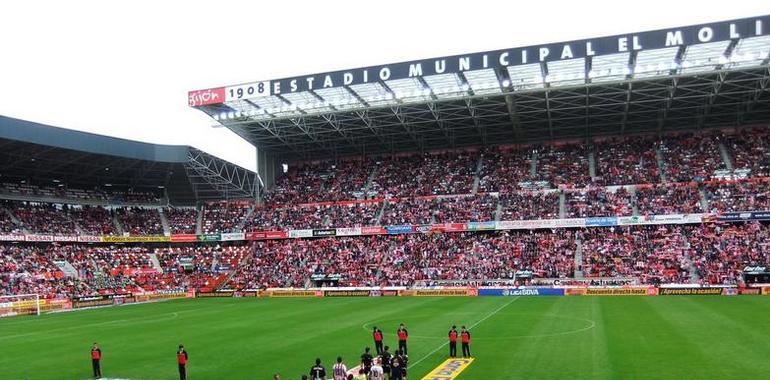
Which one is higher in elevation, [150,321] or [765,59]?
[765,59]

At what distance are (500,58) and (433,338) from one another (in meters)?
28.8

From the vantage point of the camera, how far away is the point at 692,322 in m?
29.8

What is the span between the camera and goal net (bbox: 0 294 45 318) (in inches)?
1853

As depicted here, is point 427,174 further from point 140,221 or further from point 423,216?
point 140,221

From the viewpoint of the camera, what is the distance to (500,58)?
4922 cm

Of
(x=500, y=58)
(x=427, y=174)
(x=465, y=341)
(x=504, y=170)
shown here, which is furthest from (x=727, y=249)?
(x=465, y=341)

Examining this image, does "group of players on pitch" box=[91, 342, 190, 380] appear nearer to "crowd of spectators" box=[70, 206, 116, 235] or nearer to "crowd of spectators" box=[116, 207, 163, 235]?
"crowd of spectators" box=[70, 206, 116, 235]

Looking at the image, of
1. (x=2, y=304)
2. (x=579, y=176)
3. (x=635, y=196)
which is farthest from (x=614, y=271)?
(x=2, y=304)

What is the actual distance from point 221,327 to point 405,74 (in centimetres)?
2757

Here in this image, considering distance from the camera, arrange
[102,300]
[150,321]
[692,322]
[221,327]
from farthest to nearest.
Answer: [102,300], [150,321], [221,327], [692,322]

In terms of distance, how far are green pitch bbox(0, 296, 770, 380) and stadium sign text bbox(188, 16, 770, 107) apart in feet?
62.1

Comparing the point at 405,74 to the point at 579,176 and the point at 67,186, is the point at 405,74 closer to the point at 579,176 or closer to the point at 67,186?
the point at 579,176

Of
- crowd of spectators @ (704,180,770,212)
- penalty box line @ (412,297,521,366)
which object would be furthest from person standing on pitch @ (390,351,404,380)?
crowd of spectators @ (704,180,770,212)

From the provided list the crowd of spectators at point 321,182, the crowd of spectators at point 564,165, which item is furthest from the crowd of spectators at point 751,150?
the crowd of spectators at point 321,182
